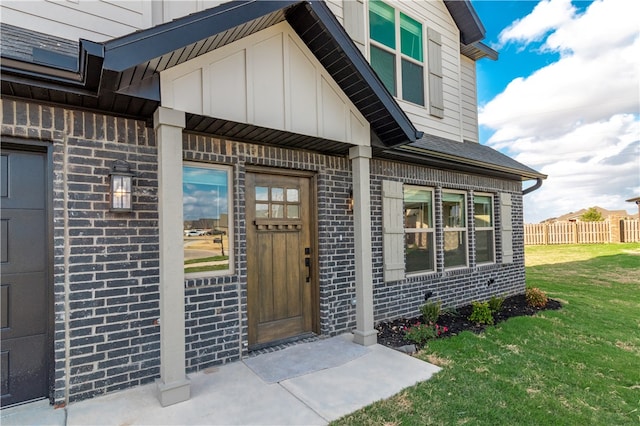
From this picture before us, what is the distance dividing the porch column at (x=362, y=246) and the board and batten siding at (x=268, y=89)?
24 centimetres

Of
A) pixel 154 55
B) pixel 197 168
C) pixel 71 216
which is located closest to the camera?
pixel 154 55

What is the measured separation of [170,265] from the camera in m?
2.78

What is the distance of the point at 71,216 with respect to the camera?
284 cm

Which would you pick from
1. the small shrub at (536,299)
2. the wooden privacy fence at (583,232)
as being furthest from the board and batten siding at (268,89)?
the wooden privacy fence at (583,232)

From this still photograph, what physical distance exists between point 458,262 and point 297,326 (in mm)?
3649

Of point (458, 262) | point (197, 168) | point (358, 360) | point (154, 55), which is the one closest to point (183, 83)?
point (154, 55)

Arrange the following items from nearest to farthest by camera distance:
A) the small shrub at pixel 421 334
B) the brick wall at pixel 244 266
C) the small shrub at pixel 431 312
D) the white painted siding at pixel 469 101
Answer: the brick wall at pixel 244 266 < the small shrub at pixel 421 334 < the small shrub at pixel 431 312 < the white painted siding at pixel 469 101

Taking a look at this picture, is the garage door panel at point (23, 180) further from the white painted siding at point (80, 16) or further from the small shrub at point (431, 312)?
the small shrub at point (431, 312)

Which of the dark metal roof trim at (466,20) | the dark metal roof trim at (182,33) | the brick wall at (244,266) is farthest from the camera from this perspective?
the dark metal roof trim at (466,20)

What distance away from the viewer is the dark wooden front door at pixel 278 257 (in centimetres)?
397

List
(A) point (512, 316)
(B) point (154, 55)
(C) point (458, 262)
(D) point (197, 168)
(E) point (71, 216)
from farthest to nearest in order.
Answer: (C) point (458, 262)
(A) point (512, 316)
(D) point (197, 168)
(E) point (71, 216)
(B) point (154, 55)

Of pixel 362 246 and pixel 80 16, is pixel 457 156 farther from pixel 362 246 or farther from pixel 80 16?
pixel 80 16

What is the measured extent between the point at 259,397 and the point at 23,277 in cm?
222

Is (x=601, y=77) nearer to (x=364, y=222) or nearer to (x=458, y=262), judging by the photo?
(x=458, y=262)
